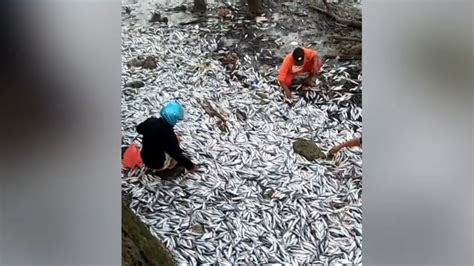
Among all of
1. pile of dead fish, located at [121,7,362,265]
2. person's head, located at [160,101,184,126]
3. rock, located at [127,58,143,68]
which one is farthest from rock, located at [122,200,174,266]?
rock, located at [127,58,143,68]

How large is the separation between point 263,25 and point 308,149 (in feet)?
1.17

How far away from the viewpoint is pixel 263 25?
1396mm

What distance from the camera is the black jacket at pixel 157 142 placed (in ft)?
4.59

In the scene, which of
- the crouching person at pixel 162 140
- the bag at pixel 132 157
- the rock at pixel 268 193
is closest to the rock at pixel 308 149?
the rock at pixel 268 193

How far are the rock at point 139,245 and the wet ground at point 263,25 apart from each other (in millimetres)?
519

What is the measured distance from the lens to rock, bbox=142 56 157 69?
1409mm

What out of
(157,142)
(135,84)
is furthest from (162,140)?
(135,84)

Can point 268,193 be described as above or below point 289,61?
below
